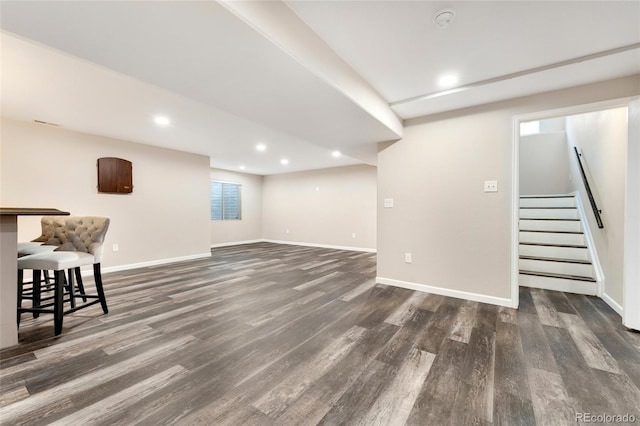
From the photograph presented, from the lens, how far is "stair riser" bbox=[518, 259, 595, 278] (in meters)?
3.22

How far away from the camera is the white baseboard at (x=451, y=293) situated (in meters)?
2.76

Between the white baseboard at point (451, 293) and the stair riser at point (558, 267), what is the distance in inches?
49.7

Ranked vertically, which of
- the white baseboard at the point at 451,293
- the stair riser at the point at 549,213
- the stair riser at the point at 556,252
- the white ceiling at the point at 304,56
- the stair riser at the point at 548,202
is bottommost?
the white baseboard at the point at 451,293

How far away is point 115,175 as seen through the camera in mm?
4352

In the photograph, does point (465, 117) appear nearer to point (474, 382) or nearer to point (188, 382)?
point (474, 382)

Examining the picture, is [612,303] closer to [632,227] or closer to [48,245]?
[632,227]

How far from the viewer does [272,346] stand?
1.94 metres

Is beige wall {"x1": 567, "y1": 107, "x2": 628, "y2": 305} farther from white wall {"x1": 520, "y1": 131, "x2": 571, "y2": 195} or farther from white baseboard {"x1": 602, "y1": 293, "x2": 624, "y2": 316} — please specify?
white wall {"x1": 520, "y1": 131, "x2": 571, "y2": 195}

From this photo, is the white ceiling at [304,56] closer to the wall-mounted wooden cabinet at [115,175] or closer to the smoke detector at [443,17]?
the smoke detector at [443,17]

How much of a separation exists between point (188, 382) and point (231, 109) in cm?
227

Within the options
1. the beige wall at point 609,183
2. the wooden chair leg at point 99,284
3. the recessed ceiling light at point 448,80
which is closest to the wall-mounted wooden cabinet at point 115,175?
the wooden chair leg at point 99,284

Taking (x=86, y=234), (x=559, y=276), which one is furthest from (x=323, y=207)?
(x=86, y=234)

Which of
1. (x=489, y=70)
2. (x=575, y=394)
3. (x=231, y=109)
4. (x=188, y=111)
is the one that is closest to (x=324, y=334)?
(x=575, y=394)

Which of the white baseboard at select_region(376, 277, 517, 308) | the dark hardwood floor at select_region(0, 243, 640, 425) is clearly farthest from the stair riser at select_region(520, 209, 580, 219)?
the white baseboard at select_region(376, 277, 517, 308)
